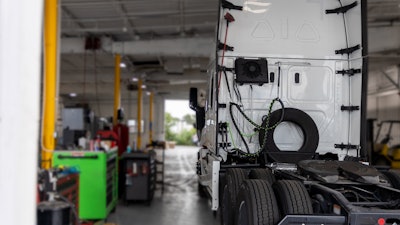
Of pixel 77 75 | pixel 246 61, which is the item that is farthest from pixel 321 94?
pixel 77 75

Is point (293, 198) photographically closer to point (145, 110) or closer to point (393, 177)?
point (393, 177)

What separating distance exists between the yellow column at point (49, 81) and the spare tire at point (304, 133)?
2.89 metres

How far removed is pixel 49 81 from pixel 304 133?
3361mm

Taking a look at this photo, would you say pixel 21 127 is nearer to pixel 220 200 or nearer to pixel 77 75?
pixel 220 200

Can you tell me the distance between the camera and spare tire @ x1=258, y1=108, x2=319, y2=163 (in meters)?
4.24

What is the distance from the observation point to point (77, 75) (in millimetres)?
18359

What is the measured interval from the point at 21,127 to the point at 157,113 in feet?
90.3

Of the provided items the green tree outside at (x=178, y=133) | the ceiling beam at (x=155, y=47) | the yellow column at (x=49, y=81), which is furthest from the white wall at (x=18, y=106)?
the green tree outside at (x=178, y=133)

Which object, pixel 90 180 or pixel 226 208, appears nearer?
pixel 226 208

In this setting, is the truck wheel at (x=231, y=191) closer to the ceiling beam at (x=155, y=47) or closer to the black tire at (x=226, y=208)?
the black tire at (x=226, y=208)

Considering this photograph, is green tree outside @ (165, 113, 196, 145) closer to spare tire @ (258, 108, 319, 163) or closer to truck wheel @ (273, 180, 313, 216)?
spare tire @ (258, 108, 319, 163)

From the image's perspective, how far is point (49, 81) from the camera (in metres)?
5.26

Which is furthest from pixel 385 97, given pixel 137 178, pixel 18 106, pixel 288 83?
pixel 18 106

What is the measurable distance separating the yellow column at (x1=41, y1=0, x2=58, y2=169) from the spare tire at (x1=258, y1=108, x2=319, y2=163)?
114 inches
